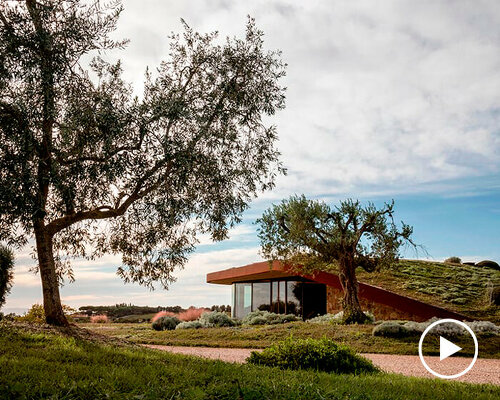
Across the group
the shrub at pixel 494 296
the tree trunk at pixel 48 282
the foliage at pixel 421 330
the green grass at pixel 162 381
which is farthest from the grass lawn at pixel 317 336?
the shrub at pixel 494 296

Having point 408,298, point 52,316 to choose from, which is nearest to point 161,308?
point 408,298

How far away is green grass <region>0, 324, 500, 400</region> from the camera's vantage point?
21.0 feet

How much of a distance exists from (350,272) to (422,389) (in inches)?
541

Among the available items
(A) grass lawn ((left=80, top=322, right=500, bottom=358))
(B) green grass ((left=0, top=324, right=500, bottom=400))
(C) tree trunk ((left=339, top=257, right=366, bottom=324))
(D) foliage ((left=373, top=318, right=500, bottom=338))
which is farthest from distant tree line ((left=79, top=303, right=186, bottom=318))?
(B) green grass ((left=0, top=324, right=500, bottom=400))

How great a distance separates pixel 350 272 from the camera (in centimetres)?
2191

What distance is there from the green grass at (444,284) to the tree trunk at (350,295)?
2295 mm

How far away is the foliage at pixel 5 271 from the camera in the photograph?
58.3ft

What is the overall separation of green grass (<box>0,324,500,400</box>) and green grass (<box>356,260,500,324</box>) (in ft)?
48.8

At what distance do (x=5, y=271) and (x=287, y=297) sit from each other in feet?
60.0

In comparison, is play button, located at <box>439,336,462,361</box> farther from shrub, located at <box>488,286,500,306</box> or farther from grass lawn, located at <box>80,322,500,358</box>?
shrub, located at <box>488,286,500,306</box>

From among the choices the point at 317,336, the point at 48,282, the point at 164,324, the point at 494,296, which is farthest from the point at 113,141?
the point at 494,296

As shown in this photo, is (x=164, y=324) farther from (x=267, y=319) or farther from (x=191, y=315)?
(x=267, y=319)

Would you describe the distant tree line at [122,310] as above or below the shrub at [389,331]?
below

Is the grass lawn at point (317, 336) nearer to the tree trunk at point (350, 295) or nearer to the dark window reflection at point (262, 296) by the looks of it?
the tree trunk at point (350, 295)
